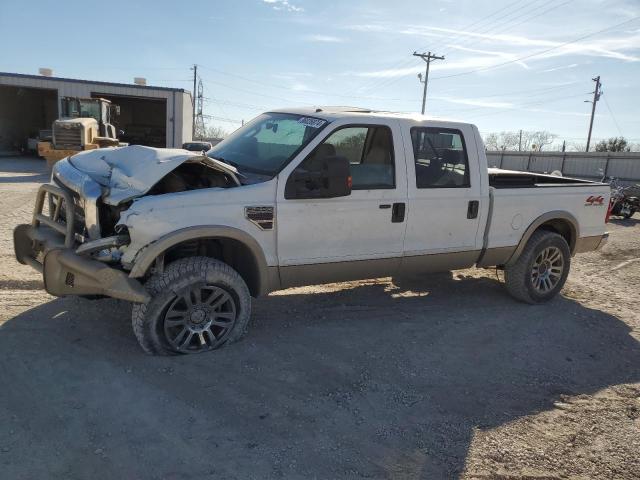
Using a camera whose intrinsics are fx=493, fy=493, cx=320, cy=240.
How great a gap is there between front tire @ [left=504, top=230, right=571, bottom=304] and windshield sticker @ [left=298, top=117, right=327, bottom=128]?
3028 millimetres

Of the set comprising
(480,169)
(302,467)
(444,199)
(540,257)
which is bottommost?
(302,467)

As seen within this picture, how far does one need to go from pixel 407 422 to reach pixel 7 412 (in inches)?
103

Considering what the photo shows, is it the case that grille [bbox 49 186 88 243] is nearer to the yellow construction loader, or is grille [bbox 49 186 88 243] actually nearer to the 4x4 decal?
the 4x4 decal

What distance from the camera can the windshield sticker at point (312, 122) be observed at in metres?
4.54

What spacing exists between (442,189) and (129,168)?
2.97 metres

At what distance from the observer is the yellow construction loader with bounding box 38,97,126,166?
19.2 m

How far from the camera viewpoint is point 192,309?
13.2 feet

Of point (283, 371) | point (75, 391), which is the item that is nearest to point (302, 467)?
point (283, 371)

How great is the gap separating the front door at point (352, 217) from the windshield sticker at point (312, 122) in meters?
0.14

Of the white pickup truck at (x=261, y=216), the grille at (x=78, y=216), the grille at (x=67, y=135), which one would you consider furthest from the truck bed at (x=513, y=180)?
the grille at (x=67, y=135)

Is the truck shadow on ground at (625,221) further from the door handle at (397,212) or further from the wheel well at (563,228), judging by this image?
the door handle at (397,212)

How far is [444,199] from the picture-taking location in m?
5.02

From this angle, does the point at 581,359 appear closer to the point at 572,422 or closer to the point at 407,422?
the point at 572,422

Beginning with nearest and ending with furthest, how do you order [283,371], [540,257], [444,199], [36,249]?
[283,371]
[36,249]
[444,199]
[540,257]
